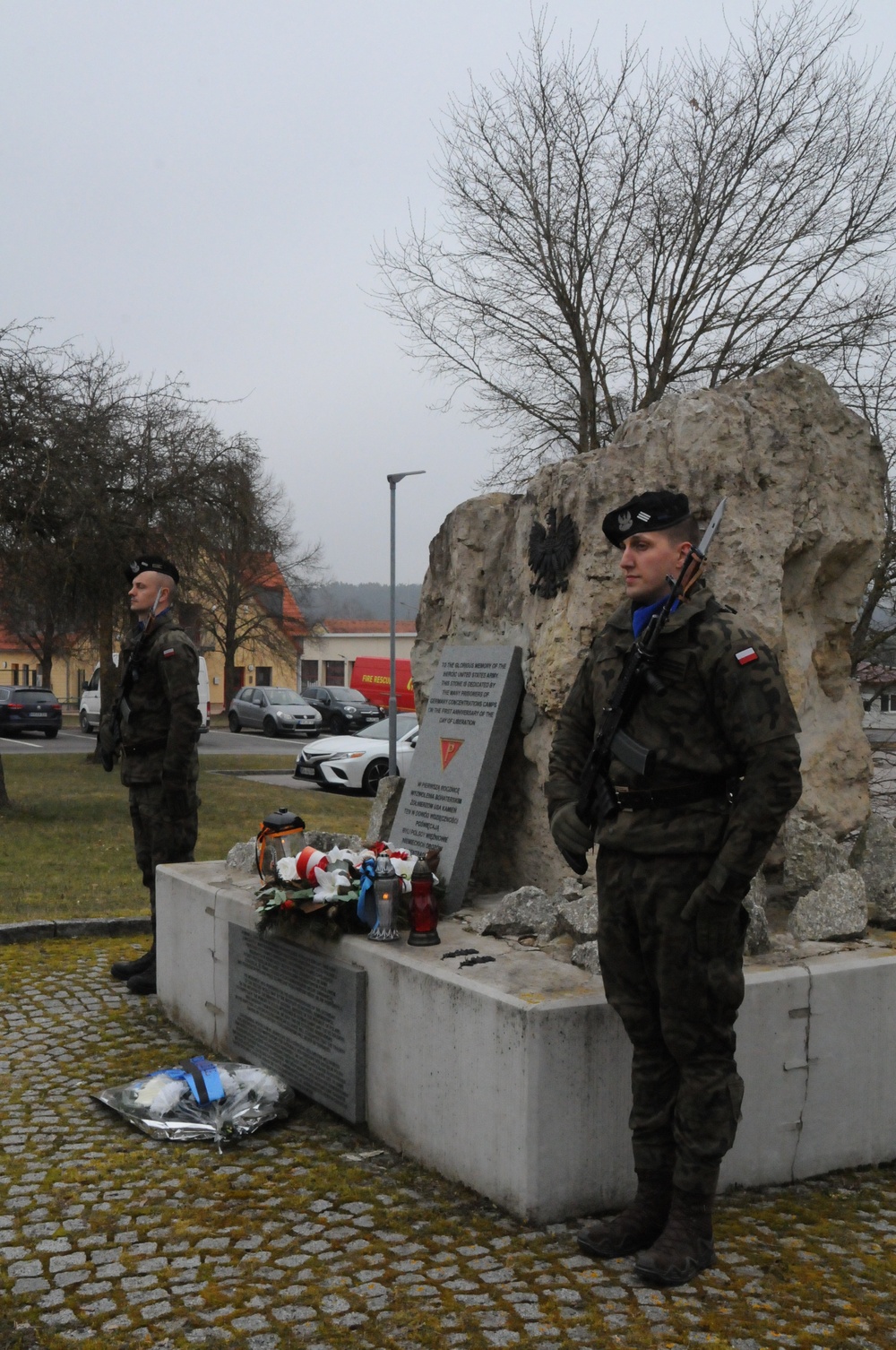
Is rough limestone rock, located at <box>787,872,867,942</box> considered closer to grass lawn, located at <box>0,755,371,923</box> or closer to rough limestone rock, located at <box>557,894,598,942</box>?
rough limestone rock, located at <box>557,894,598,942</box>

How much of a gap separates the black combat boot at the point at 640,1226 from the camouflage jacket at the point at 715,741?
909 mm

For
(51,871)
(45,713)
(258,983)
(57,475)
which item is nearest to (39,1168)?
(258,983)

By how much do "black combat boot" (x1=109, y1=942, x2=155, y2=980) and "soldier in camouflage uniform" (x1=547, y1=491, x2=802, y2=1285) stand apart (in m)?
3.67

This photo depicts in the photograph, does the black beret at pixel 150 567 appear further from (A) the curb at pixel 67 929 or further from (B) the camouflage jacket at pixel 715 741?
(B) the camouflage jacket at pixel 715 741

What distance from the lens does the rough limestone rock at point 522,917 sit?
4.63 m

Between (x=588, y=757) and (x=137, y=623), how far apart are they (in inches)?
139

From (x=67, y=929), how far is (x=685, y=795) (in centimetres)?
543

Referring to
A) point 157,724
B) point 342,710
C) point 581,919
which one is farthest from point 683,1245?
point 342,710

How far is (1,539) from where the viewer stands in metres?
13.9

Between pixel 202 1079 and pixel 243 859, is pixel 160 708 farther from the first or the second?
pixel 202 1079

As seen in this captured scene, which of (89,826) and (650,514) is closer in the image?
(650,514)

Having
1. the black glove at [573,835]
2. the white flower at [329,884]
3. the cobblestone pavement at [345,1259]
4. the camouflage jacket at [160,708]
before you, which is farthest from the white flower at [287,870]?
the black glove at [573,835]

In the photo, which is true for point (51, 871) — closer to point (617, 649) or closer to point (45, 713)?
point (617, 649)

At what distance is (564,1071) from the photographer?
3648 millimetres
